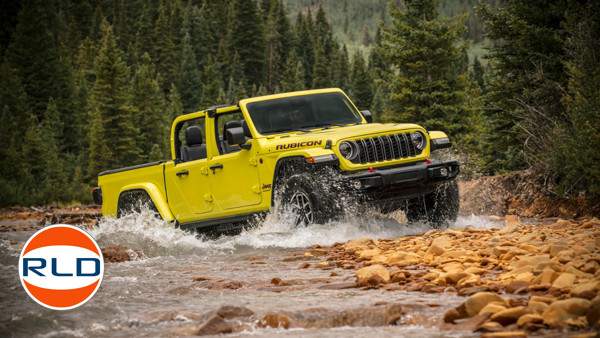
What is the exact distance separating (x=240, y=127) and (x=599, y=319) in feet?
21.3

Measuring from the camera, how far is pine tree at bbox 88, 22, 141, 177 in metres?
59.5

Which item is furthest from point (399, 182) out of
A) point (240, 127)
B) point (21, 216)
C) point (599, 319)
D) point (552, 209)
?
point (21, 216)

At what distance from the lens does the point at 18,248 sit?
34.1ft

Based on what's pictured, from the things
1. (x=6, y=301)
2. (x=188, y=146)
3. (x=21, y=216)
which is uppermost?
(x=188, y=146)

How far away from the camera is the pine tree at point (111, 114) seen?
59.5 metres

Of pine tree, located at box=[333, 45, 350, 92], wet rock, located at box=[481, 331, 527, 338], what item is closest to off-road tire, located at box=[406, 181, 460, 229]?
wet rock, located at box=[481, 331, 527, 338]

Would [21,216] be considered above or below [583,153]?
below

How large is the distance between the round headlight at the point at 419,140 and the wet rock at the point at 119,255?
3.87m

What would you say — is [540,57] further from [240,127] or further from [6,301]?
[6,301]

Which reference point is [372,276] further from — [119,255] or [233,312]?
[119,255]

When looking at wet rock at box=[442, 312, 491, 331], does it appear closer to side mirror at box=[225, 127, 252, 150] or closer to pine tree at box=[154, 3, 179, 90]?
side mirror at box=[225, 127, 252, 150]

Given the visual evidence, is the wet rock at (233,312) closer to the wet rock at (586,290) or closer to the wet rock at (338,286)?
→ the wet rock at (338,286)

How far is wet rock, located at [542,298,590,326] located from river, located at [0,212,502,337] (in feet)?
1.56

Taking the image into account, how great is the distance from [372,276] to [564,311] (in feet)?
6.52
